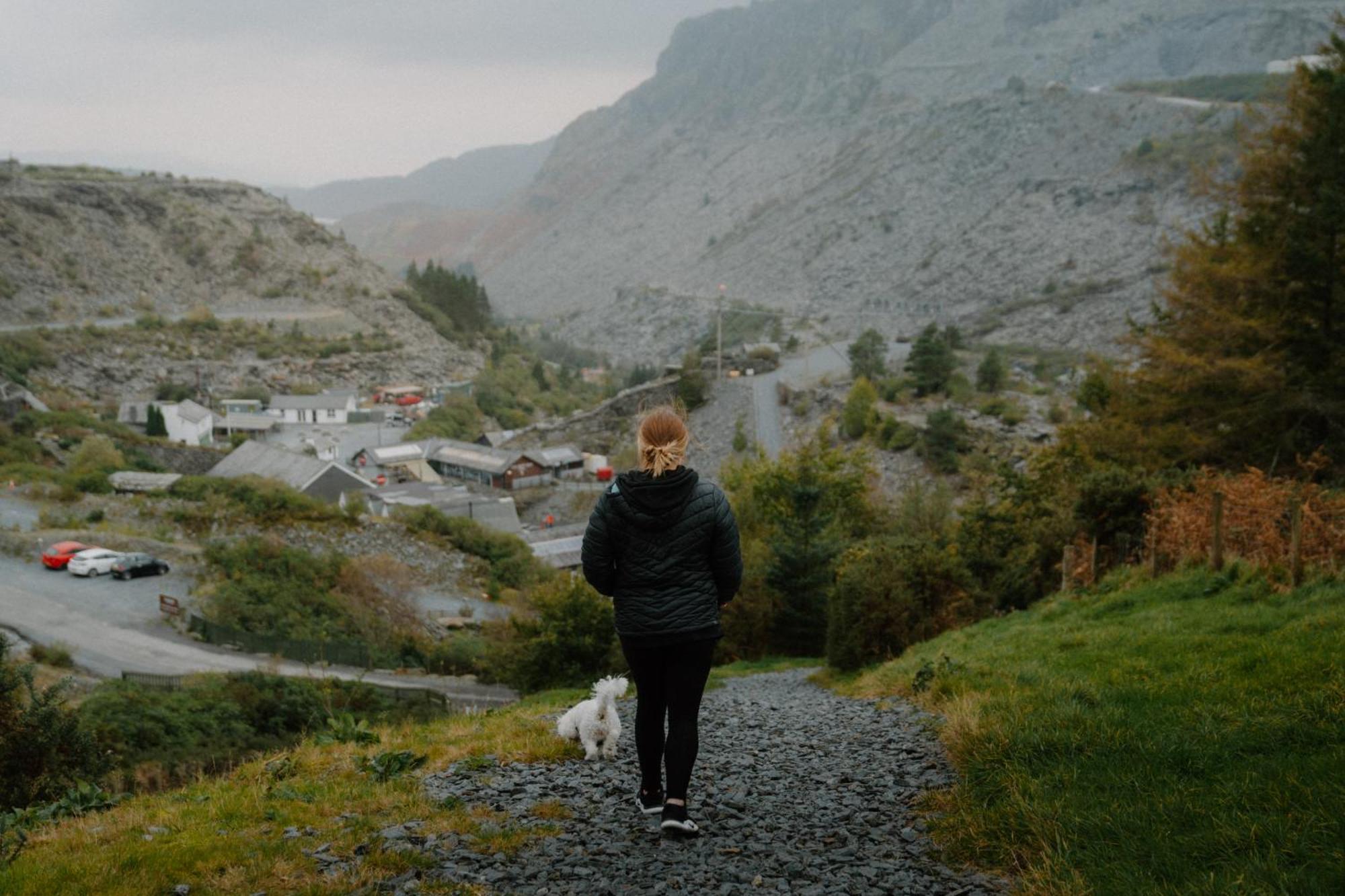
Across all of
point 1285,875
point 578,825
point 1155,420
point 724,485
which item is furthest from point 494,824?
point 724,485

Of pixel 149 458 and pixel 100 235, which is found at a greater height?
pixel 100 235

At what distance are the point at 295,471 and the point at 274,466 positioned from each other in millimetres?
1319

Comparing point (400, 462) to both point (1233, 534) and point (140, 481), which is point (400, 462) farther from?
point (1233, 534)

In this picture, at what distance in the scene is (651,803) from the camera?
4.61m

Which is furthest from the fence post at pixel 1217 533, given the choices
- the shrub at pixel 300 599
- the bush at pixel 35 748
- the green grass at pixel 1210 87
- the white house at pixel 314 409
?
the green grass at pixel 1210 87

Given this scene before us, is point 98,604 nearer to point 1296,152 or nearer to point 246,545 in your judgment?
point 246,545

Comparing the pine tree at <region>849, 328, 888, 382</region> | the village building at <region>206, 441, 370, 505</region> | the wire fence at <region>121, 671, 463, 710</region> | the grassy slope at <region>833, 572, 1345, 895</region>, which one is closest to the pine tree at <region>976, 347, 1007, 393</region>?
the pine tree at <region>849, 328, 888, 382</region>

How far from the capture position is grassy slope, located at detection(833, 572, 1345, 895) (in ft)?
10.6

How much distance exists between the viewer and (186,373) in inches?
2483

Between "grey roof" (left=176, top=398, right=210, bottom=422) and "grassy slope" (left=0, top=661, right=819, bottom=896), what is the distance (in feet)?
168

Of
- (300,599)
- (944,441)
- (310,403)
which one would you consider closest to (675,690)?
(300,599)

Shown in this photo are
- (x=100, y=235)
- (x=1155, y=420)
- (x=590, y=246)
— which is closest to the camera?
(x=1155, y=420)

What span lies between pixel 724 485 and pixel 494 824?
1075 inches

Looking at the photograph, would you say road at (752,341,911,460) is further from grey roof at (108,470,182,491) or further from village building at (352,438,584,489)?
grey roof at (108,470,182,491)
